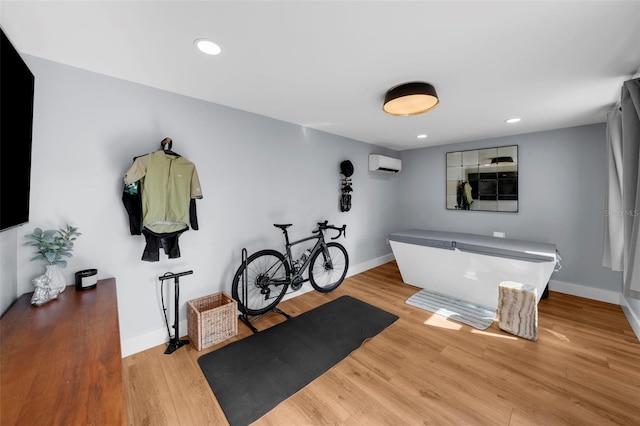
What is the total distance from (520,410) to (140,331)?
9.64 feet

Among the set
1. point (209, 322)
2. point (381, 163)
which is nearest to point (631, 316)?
point (381, 163)

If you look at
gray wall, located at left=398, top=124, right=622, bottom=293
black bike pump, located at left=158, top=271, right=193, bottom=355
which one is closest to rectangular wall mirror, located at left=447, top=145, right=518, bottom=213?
gray wall, located at left=398, top=124, right=622, bottom=293

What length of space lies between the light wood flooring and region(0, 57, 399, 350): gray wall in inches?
27.7

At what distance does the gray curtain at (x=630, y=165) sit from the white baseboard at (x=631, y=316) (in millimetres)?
1156

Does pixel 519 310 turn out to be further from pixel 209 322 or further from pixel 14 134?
pixel 14 134

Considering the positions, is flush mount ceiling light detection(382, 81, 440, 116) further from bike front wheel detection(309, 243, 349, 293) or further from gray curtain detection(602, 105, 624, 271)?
bike front wheel detection(309, 243, 349, 293)

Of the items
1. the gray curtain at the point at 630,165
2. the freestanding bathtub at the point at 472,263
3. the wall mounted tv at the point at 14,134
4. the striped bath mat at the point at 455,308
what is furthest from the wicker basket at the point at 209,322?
the gray curtain at the point at 630,165

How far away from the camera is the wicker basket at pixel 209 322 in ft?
6.97

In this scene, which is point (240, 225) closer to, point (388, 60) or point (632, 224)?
point (388, 60)

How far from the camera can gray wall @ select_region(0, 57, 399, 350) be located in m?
1.70

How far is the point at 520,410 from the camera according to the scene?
1.54 meters

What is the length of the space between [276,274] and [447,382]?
6.50 feet

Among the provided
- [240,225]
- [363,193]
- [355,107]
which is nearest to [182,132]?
[240,225]

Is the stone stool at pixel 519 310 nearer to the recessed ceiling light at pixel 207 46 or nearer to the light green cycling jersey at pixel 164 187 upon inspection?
the light green cycling jersey at pixel 164 187
